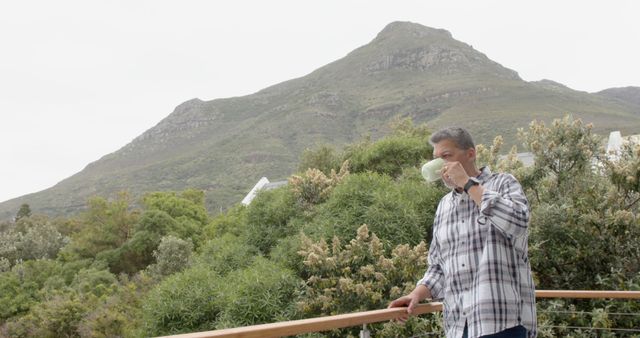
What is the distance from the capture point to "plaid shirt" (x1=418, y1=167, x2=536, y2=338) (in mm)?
1597

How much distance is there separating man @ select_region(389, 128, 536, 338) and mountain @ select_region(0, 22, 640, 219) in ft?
133

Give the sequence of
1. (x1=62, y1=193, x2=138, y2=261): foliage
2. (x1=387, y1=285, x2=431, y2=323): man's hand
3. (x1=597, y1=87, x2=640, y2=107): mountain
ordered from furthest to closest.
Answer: (x1=597, y1=87, x2=640, y2=107): mountain < (x1=62, y1=193, x2=138, y2=261): foliage < (x1=387, y1=285, x2=431, y2=323): man's hand

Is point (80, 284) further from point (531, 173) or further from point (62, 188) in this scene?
point (62, 188)

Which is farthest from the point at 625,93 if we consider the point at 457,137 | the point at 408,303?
the point at 457,137

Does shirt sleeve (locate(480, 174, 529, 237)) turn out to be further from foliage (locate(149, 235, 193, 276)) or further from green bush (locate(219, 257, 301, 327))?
foliage (locate(149, 235, 193, 276))

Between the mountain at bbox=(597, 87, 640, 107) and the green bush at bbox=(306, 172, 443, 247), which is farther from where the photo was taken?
the mountain at bbox=(597, 87, 640, 107)

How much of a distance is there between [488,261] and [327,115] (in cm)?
6681

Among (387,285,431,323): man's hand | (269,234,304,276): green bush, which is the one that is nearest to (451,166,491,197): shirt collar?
(387,285,431,323): man's hand

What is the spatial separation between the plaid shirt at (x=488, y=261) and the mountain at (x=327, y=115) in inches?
1593

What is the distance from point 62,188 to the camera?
244ft

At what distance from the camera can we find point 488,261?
1.66 meters

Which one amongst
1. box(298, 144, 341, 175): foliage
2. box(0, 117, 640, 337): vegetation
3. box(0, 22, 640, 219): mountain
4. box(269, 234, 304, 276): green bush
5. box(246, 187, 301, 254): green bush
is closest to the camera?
box(0, 117, 640, 337): vegetation

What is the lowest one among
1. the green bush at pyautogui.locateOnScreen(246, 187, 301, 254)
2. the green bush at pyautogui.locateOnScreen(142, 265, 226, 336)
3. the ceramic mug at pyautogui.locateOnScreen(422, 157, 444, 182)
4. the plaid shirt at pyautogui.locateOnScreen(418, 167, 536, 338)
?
the green bush at pyautogui.locateOnScreen(142, 265, 226, 336)

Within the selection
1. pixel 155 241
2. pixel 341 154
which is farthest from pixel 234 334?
pixel 155 241
